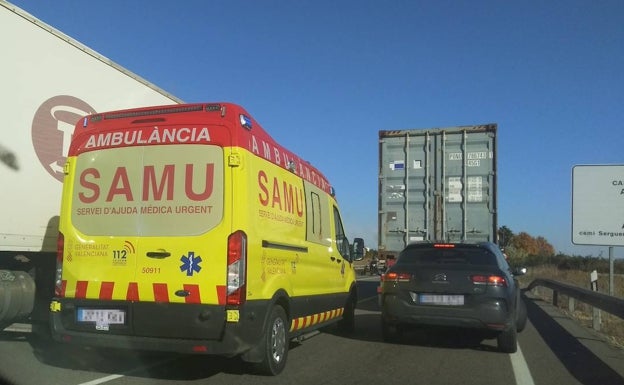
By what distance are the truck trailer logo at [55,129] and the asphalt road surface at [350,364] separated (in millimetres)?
2114

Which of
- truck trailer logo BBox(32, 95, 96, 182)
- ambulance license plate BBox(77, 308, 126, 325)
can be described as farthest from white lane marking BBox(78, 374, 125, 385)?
truck trailer logo BBox(32, 95, 96, 182)

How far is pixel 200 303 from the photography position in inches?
226

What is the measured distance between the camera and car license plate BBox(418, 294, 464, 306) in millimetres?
8155

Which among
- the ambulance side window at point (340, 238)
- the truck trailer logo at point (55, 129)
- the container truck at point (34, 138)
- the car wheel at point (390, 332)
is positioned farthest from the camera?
the ambulance side window at point (340, 238)

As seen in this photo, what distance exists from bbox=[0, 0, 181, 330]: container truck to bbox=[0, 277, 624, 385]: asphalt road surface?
71cm

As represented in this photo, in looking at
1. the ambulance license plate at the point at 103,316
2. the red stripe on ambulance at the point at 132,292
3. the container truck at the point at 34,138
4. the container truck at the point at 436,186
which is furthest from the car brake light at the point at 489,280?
the container truck at the point at 436,186

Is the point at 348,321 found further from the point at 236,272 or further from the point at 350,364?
the point at 236,272

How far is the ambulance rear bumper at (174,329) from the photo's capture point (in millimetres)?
5695

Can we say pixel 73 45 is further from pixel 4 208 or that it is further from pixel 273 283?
pixel 273 283

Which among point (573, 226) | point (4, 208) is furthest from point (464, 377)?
point (573, 226)

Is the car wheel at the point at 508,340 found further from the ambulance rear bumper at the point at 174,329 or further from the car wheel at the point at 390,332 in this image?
the ambulance rear bumper at the point at 174,329

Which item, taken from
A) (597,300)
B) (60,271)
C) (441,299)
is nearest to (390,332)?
(441,299)

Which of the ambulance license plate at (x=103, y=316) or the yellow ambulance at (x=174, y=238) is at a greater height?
the yellow ambulance at (x=174, y=238)

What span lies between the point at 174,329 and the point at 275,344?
1.22m
